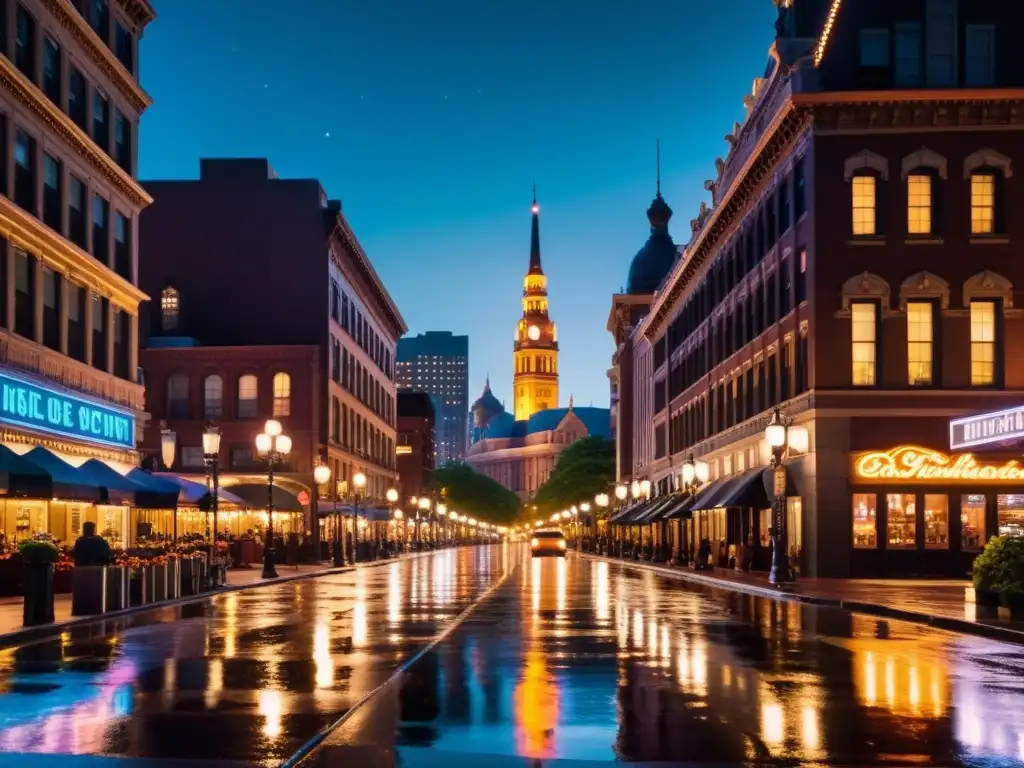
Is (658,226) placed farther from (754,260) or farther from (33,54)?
(33,54)

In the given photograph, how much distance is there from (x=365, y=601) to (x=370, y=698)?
66.6 ft

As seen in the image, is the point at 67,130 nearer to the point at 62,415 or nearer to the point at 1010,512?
the point at 62,415

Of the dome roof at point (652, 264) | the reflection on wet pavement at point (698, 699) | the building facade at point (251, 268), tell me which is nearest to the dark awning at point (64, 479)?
the reflection on wet pavement at point (698, 699)

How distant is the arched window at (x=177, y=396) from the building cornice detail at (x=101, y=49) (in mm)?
30166

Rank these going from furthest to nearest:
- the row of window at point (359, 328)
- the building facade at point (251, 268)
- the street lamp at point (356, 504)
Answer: the row of window at point (359, 328) < the building facade at point (251, 268) < the street lamp at point (356, 504)

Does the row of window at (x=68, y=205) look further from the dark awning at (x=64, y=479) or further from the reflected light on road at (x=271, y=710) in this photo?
the reflected light on road at (x=271, y=710)

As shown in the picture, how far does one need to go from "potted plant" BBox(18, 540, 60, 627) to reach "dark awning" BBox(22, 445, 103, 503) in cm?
800

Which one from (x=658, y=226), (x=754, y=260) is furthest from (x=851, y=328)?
(x=658, y=226)

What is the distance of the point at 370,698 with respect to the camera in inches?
573

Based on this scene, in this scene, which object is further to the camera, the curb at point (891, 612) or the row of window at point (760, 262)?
the row of window at point (760, 262)

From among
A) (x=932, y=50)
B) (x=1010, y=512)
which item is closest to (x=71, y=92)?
(x=932, y=50)

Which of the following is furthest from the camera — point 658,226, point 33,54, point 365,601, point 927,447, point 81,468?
point 658,226

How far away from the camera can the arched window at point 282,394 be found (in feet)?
263

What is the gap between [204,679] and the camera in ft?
53.8
